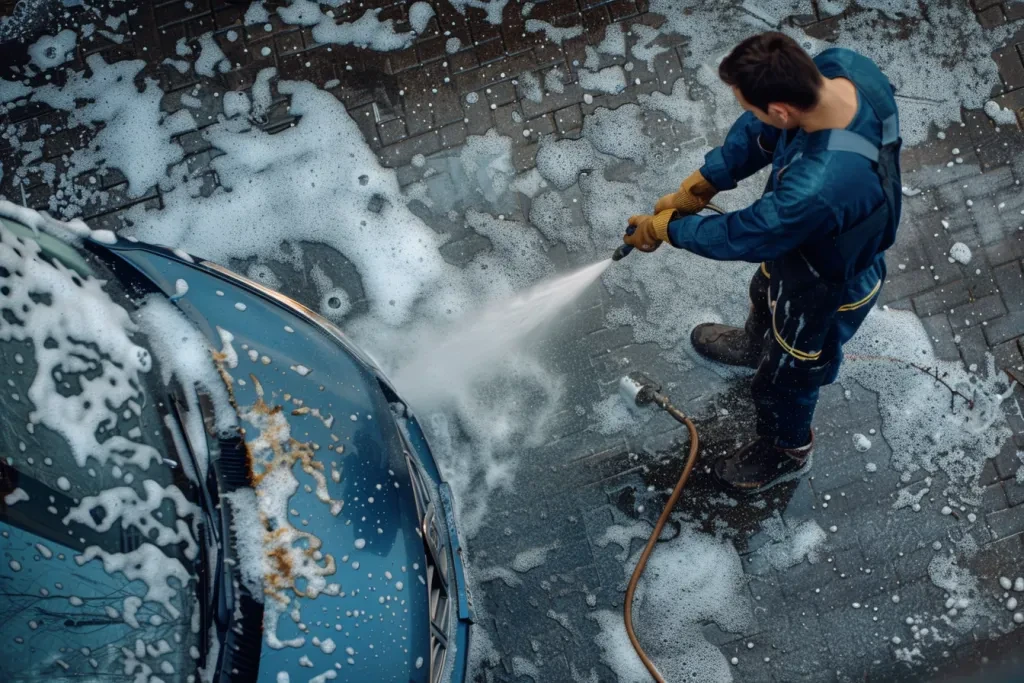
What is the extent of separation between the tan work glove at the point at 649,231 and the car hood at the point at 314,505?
1.30 m

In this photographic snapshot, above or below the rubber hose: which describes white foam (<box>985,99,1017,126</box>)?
above

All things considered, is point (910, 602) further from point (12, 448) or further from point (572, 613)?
point (12, 448)

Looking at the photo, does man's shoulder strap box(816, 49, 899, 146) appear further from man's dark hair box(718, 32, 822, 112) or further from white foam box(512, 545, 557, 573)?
white foam box(512, 545, 557, 573)

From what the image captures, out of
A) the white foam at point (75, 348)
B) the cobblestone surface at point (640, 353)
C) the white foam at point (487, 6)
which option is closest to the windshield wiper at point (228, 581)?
the white foam at point (75, 348)

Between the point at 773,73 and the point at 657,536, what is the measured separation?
237 centimetres

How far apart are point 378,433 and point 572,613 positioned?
5.40 feet

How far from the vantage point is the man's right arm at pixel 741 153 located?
301cm

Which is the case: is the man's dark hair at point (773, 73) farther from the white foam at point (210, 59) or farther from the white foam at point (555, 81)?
the white foam at point (210, 59)

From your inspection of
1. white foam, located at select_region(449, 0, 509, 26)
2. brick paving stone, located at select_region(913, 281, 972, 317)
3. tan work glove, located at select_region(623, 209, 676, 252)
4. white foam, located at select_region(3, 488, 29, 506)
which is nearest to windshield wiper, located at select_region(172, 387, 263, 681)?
white foam, located at select_region(3, 488, 29, 506)

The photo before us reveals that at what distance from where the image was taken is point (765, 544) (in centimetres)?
399

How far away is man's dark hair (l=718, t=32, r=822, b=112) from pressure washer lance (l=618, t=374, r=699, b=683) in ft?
5.51

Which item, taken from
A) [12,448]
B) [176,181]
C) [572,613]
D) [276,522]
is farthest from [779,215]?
[176,181]

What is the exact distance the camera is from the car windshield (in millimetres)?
2568

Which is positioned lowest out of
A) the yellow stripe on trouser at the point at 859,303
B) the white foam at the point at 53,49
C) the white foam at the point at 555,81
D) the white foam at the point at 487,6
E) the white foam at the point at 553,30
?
the yellow stripe on trouser at the point at 859,303
